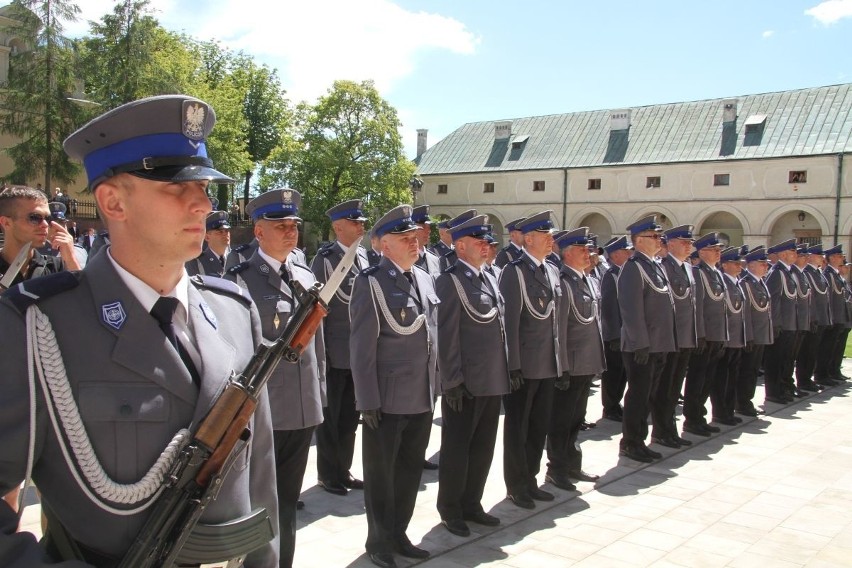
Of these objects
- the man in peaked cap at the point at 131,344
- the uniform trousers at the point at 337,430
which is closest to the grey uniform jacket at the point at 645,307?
the uniform trousers at the point at 337,430

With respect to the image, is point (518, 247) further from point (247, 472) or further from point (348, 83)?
point (348, 83)

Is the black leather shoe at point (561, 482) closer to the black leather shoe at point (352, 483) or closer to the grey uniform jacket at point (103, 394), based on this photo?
the black leather shoe at point (352, 483)

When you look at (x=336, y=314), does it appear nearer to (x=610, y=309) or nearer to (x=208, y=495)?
(x=610, y=309)

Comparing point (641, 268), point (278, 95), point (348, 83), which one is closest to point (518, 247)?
point (641, 268)

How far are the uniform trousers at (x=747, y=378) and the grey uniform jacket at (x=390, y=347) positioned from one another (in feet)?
23.3

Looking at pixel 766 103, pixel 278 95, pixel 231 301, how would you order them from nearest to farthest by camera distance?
pixel 231 301
pixel 766 103
pixel 278 95

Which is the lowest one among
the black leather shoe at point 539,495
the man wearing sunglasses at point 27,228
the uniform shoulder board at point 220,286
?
the black leather shoe at point 539,495

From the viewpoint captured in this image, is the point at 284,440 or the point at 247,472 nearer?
the point at 247,472

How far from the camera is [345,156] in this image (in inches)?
1693

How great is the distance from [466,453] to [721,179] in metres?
38.3

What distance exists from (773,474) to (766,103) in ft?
128

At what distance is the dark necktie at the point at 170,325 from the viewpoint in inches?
77.0

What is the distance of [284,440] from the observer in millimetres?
4500

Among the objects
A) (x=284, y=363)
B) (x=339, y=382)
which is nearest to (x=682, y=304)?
(x=339, y=382)
